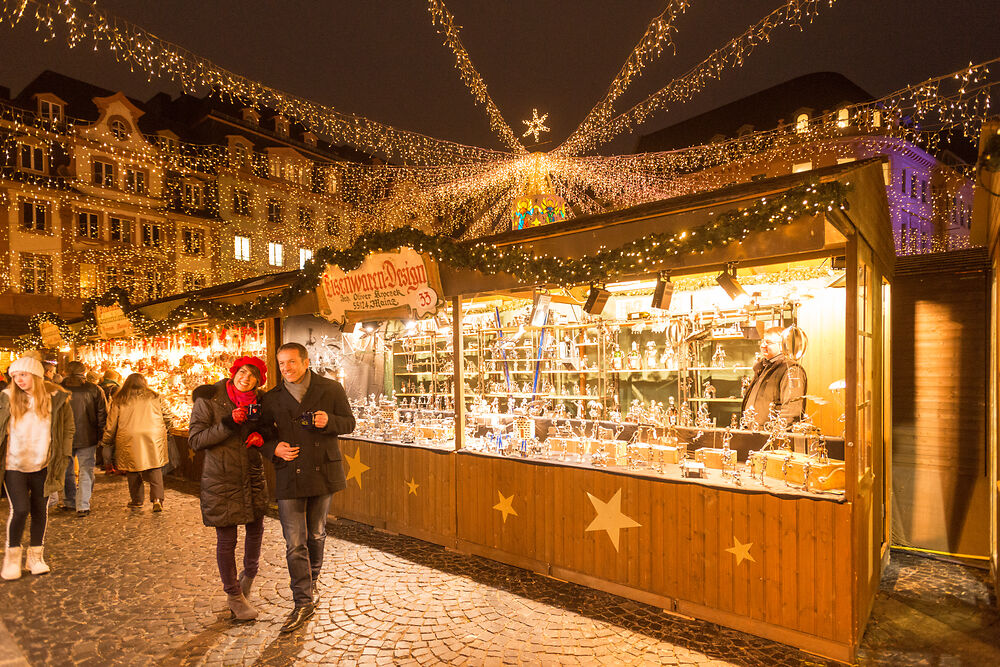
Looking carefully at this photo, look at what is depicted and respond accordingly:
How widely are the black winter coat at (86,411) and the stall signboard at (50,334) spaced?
5.39m

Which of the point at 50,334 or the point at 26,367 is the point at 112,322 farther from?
the point at 26,367

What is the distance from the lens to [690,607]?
161 inches

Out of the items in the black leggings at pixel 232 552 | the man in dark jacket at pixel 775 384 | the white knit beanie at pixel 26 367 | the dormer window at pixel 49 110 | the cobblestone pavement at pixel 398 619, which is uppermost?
the dormer window at pixel 49 110

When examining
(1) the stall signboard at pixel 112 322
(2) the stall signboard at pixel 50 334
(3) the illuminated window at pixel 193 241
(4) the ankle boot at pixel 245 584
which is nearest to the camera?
(4) the ankle boot at pixel 245 584

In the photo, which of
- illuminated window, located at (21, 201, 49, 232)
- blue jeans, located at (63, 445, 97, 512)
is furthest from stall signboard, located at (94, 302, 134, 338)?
illuminated window, located at (21, 201, 49, 232)

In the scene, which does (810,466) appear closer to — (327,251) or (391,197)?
(327,251)

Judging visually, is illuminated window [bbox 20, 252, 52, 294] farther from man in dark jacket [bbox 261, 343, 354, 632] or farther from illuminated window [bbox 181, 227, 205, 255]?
man in dark jacket [bbox 261, 343, 354, 632]

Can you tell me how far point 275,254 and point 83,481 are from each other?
26.1 meters

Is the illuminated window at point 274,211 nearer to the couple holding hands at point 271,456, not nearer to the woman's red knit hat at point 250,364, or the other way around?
the woman's red knit hat at point 250,364

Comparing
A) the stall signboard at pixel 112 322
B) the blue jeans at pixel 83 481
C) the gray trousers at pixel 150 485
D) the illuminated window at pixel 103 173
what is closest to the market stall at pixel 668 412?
the gray trousers at pixel 150 485

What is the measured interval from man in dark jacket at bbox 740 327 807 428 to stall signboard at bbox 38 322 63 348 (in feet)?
43.2

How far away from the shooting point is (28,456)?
4.92m

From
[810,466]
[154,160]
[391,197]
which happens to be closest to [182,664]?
[810,466]

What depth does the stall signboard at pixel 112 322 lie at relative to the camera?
1030 centimetres
